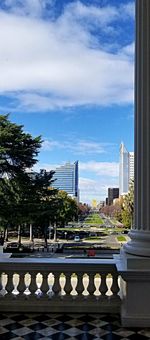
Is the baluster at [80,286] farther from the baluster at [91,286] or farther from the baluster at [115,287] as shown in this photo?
the baluster at [115,287]

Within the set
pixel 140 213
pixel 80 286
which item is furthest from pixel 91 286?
pixel 140 213

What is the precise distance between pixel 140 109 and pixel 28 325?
2635mm

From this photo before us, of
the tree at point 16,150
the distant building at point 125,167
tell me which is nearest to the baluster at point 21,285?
the distant building at point 125,167

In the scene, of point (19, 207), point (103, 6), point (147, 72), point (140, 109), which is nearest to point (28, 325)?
point (140, 109)

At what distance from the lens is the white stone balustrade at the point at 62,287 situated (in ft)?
16.1

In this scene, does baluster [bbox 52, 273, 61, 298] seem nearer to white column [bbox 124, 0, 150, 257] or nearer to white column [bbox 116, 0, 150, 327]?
white column [bbox 116, 0, 150, 327]

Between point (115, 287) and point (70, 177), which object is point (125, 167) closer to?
point (115, 287)

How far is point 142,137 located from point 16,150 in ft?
99.5

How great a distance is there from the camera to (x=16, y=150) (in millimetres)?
34438

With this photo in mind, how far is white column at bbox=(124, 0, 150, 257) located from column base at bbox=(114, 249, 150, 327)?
0.13 meters

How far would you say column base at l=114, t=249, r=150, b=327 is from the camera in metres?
4.44

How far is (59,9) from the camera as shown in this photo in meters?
8.99

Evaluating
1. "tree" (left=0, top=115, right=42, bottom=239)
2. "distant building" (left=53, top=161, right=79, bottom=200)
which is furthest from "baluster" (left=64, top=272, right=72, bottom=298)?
"distant building" (left=53, top=161, right=79, bottom=200)

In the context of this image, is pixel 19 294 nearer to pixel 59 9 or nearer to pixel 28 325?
pixel 28 325
